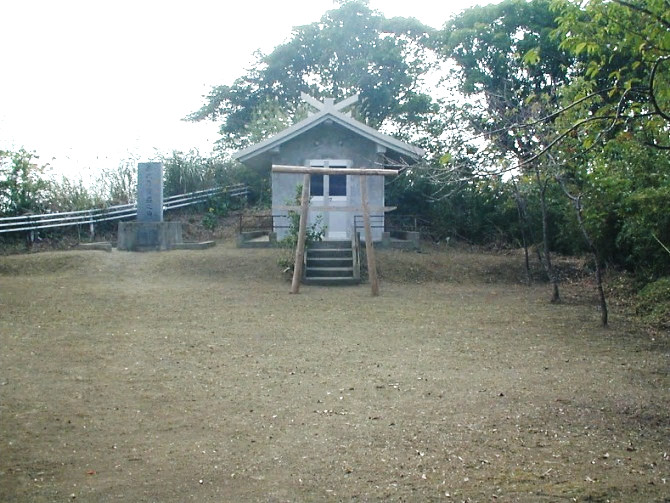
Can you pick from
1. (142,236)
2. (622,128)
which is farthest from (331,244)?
(622,128)

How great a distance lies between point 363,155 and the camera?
22156 mm

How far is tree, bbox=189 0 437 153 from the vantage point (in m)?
31.0

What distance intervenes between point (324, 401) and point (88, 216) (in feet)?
58.4

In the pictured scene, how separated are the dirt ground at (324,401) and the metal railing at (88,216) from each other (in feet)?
29.1

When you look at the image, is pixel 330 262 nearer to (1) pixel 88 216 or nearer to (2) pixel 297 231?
(2) pixel 297 231

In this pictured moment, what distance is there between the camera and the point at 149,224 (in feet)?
68.0

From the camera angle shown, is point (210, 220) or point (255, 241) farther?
point (210, 220)

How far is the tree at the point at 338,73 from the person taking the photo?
30984mm

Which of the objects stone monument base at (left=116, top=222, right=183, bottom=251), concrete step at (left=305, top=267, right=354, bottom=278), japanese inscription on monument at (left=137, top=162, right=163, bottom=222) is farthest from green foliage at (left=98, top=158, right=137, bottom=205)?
concrete step at (left=305, top=267, right=354, bottom=278)

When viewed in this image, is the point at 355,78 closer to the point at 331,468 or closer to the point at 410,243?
the point at 410,243

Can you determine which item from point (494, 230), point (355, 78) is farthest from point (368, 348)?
point (355, 78)

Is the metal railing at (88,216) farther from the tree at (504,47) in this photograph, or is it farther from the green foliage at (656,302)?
the green foliage at (656,302)

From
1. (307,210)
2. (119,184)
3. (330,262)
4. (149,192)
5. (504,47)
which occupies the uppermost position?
(504,47)

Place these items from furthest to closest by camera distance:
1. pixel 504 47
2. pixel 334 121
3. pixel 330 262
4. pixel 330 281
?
pixel 504 47 < pixel 334 121 < pixel 330 262 < pixel 330 281
